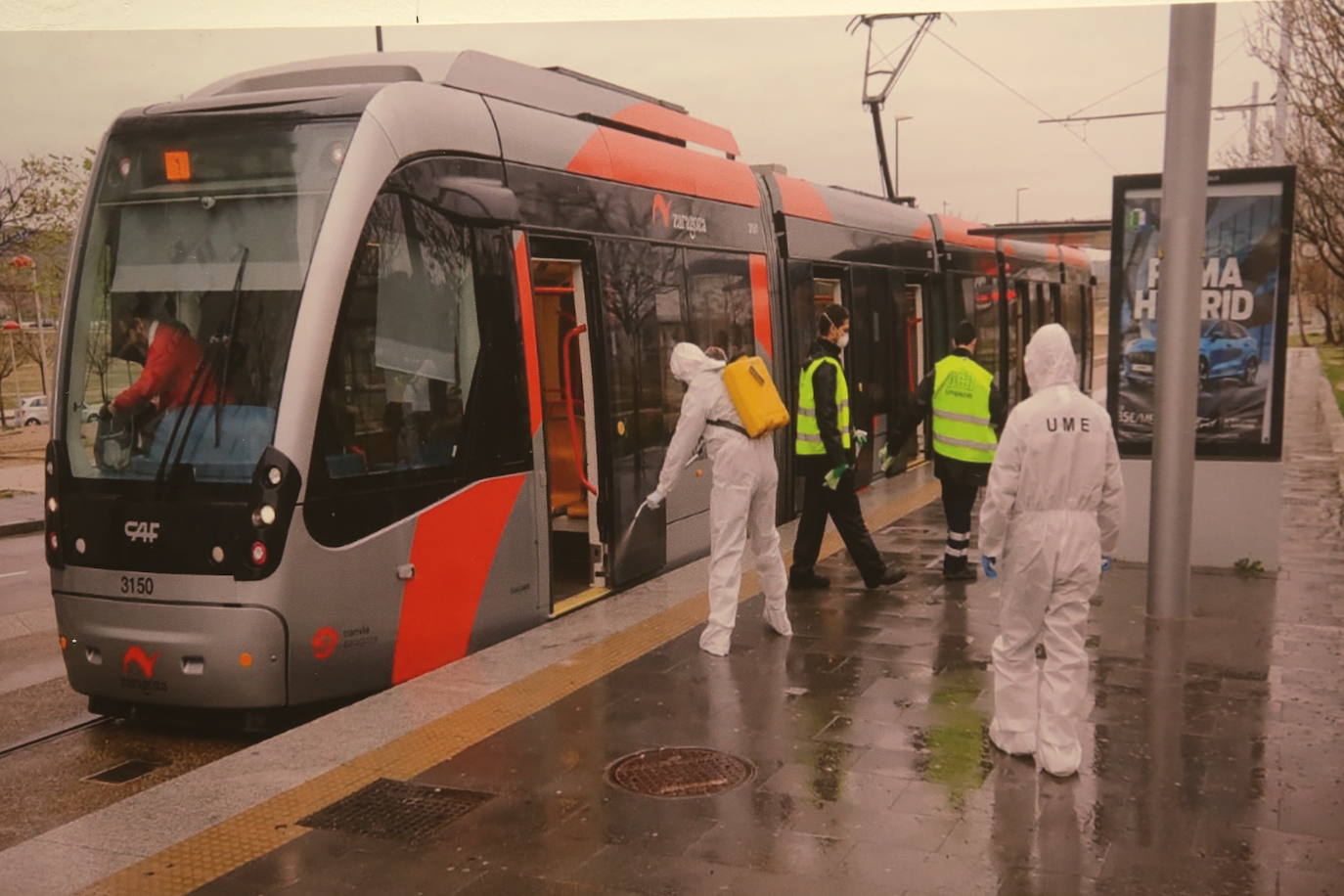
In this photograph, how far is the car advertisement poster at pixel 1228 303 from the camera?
8555 millimetres

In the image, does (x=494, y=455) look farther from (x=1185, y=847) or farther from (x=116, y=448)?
(x=1185, y=847)

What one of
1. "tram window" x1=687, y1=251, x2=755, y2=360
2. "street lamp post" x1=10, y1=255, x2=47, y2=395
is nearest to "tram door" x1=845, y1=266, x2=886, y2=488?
"tram window" x1=687, y1=251, x2=755, y2=360

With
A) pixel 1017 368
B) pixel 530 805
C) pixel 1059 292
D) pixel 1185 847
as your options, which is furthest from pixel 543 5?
pixel 1059 292

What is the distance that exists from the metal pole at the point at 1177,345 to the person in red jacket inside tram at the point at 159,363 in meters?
5.30

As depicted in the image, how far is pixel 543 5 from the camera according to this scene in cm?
457

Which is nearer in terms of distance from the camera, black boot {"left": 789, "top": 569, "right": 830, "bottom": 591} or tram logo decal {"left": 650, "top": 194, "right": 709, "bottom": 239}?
black boot {"left": 789, "top": 569, "right": 830, "bottom": 591}

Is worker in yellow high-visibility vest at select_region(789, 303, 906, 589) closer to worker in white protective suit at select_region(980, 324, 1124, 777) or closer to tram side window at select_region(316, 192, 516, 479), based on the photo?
tram side window at select_region(316, 192, 516, 479)

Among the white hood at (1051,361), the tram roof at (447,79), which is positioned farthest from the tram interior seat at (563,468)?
the white hood at (1051,361)

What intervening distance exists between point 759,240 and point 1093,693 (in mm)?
5863

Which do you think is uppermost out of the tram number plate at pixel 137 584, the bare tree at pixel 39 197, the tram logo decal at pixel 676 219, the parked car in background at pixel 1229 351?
the bare tree at pixel 39 197

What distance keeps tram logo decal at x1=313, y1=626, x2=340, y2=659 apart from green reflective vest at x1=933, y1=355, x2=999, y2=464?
453 cm

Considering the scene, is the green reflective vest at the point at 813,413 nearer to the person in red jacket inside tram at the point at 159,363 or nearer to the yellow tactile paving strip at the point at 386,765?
the yellow tactile paving strip at the point at 386,765

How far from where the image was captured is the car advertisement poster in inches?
337

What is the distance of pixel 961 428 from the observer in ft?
28.8
